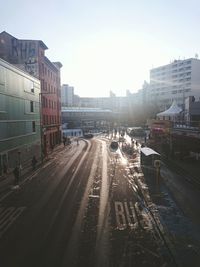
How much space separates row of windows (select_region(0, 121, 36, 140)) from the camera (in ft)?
108

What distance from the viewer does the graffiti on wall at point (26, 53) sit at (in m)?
52.1

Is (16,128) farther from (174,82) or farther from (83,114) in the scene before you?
(174,82)

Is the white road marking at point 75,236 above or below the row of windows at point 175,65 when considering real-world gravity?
Result: below

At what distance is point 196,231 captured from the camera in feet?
54.6

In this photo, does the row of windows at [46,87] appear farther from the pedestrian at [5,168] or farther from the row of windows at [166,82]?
the row of windows at [166,82]

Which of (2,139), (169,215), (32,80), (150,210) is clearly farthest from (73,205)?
(32,80)

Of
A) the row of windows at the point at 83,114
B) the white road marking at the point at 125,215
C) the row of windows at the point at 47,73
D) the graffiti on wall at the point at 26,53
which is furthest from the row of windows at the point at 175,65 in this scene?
the white road marking at the point at 125,215

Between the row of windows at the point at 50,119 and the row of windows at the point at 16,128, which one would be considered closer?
the row of windows at the point at 16,128

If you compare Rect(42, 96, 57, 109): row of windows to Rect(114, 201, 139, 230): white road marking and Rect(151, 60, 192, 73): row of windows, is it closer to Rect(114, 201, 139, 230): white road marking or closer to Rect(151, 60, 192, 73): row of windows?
Rect(114, 201, 139, 230): white road marking

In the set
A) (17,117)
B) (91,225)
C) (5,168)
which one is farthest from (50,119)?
(91,225)

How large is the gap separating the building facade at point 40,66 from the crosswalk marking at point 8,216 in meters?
25.8

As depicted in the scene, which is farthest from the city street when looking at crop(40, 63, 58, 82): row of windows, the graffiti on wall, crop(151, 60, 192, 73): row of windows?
crop(151, 60, 192, 73): row of windows

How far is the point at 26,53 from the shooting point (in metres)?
53.1

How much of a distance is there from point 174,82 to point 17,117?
13624 centimetres
